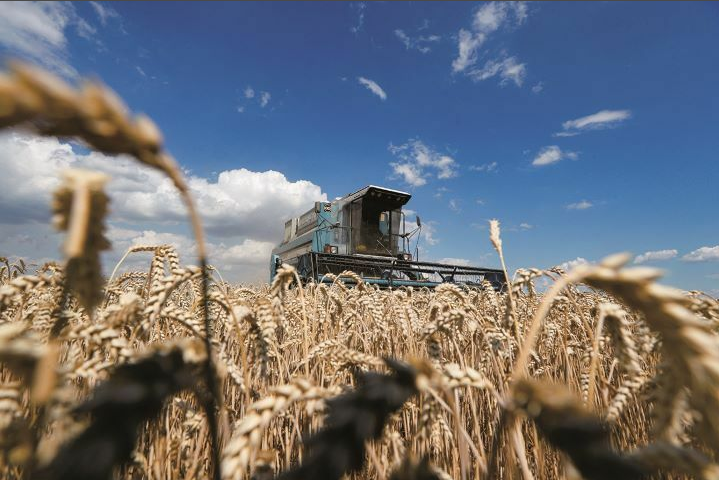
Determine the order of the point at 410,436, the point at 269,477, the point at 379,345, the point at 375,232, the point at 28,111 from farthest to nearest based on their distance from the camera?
the point at 375,232
the point at 379,345
the point at 410,436
the point at 269,477
the point at 28,111

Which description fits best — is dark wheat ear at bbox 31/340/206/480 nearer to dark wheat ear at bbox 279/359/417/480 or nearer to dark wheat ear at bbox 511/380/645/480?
dark wheat ear at bbox 279/359/417/480

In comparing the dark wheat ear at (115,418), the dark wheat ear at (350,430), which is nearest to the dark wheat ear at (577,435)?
the dark wheat ear at (350,430)

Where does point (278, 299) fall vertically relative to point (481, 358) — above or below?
above

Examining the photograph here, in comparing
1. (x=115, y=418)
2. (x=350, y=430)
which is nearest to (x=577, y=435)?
(x=350, y=430)

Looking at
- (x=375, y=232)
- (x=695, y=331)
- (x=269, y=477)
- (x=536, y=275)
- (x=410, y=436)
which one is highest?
(x=375, y=232)

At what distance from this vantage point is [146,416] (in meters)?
0.44

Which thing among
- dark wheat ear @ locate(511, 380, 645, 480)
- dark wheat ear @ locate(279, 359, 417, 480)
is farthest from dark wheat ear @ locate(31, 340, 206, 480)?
dark wheat ear @ locate(511, 380, 645, 480)

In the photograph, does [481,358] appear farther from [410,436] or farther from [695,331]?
[695,331]

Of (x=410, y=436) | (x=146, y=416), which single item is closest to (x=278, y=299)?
(x=146, y=416)

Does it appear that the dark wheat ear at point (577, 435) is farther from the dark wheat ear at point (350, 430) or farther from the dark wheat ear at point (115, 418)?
the dark wheat ear at point (115, 418)

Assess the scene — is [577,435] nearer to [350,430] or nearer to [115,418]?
[350,430]

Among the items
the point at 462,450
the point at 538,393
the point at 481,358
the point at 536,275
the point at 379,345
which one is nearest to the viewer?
the point at 538,393

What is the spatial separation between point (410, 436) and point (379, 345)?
2.67ft

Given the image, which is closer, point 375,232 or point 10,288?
point 10,288
